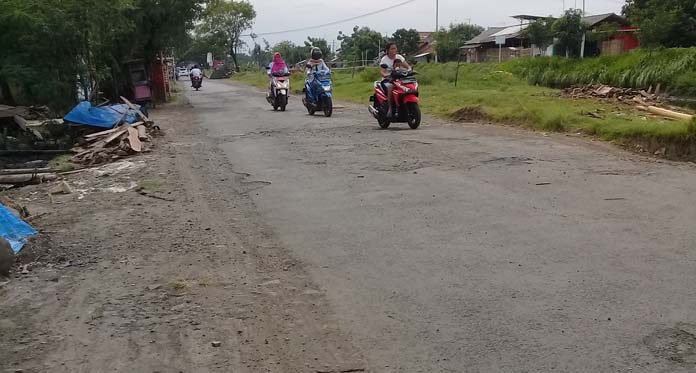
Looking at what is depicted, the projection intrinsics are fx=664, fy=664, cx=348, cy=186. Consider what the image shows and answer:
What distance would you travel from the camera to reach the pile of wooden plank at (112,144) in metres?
11.7

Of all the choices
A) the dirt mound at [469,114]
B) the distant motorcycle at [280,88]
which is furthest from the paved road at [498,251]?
the distant motorcycle at [280,88]

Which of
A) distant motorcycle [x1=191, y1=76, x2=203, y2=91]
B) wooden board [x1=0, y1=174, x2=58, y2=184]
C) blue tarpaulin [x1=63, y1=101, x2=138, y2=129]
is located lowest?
distant motorcycle [x1=191, y1=76, x2=203, y2=91]

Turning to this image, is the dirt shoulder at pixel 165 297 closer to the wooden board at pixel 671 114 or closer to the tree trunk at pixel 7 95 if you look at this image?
the wooden board at pixel 671 114

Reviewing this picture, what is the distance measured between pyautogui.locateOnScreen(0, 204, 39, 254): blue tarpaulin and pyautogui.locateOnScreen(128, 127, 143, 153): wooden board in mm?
5854

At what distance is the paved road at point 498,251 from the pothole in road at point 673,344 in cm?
1

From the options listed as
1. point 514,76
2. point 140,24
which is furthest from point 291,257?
point 514,76

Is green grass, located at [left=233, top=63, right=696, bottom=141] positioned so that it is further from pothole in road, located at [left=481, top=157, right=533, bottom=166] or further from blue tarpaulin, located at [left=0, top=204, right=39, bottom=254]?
blue tarpaulin, located at [left=0, top=204, right=39, bottom=254]

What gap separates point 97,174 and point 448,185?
18.0 ft

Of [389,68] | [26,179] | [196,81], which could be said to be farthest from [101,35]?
[196,81]

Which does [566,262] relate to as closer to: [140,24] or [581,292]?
[581,292]

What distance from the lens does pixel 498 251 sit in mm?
5375

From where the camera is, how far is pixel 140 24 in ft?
79.8

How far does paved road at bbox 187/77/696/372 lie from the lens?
3732 mm

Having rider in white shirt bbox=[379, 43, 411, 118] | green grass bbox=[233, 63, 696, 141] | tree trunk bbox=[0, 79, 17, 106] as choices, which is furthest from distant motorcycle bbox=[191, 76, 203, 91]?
rider in white shirt bbox=[379, 43, 411, 118]
